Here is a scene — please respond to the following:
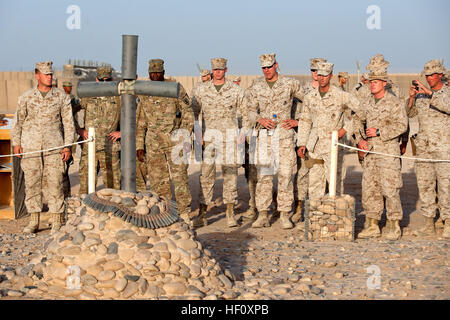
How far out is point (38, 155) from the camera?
8.01 meters

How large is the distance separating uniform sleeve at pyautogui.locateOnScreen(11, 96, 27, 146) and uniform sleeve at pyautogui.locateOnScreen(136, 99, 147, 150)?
1594mm

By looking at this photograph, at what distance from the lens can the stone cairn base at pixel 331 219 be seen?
7457 millimetres

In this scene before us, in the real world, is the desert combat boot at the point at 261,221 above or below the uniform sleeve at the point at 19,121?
below

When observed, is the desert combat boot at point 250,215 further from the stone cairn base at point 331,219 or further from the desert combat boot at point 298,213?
the stone cairn base at point 331,219

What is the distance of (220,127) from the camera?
8.48m

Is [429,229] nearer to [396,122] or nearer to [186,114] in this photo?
[396,122]

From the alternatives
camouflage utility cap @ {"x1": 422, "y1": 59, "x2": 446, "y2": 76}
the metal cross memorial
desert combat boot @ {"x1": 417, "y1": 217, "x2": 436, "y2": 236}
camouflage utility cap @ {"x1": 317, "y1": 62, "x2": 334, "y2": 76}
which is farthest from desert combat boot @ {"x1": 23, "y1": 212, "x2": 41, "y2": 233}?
camouflage utility cap @ {"x1": 422, "y1": 59, "x2": 446, "y2": 76}

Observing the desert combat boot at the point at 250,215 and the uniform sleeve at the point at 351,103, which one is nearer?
the uniform sleeve at the point at 351,103

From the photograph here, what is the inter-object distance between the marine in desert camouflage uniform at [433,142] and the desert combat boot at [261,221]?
7.39 feet

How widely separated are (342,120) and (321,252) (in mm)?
2174

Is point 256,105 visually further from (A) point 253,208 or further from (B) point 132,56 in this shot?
(B) point 132,56

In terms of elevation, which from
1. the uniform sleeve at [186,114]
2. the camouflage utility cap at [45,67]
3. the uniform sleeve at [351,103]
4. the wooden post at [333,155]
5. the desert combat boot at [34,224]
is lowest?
the desert combat boot at [34,224]

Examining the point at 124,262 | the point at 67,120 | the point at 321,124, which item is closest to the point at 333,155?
the point at 321,124

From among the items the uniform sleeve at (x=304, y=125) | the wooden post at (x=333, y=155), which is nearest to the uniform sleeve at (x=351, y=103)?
the uniform sleeve at (x=304, y=125)
